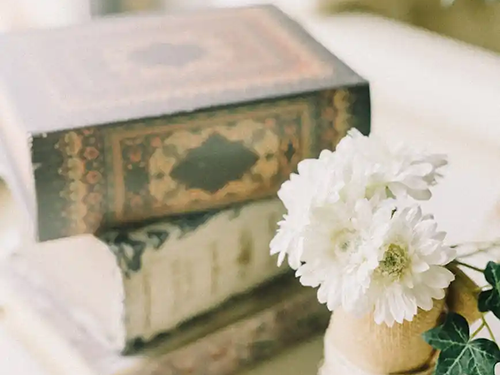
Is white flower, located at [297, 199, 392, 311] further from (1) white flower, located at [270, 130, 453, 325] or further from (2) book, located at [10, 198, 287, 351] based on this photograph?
(2) book, located at [10, 198, 287, 351]

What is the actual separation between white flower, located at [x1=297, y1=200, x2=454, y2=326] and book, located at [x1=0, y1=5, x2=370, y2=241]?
16 cm

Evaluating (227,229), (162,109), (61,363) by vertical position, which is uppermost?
(162,109)

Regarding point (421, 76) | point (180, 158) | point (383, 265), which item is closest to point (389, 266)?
point (383, 265)

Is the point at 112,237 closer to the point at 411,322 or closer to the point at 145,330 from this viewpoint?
the point at 145,330

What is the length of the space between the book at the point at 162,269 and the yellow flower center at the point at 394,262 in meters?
0.19

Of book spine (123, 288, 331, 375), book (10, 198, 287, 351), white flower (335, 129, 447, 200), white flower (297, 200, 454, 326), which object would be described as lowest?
book spine (123, 288, 331, 375)

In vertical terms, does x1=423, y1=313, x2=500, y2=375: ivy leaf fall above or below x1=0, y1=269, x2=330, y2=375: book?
above

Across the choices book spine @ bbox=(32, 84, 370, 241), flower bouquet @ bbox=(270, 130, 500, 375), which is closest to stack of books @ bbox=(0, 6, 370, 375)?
book spine @ bbox=(32, 84, 370, 241)

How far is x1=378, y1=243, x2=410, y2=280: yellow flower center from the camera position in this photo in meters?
0.39

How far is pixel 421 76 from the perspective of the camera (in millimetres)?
791

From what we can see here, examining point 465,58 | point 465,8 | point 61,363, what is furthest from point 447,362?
point 465,8

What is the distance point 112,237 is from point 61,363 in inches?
5.3

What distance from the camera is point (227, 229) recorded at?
22.2 inches

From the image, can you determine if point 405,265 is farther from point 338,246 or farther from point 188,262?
point 188,262
